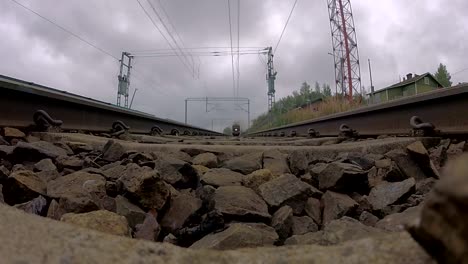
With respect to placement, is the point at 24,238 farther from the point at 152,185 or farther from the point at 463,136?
the point at 463,136

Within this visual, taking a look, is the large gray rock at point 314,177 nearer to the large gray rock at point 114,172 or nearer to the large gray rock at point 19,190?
the large gray rock at point 114,172

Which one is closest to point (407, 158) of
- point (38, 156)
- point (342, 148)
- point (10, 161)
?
point (342, 148)

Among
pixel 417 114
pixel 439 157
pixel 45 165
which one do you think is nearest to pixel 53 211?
pixel 45 165

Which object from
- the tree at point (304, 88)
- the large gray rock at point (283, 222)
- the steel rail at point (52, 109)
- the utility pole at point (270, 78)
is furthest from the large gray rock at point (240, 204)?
the tree at point (304, 88)

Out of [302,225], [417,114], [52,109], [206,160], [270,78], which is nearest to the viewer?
[302,225]

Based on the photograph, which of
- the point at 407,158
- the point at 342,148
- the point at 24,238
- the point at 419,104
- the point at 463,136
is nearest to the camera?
the point at 24,238

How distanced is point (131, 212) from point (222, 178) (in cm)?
66

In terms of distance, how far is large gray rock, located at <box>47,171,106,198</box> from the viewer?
1477 mm

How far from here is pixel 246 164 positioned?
2.28 meters

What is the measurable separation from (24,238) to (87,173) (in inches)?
40.6

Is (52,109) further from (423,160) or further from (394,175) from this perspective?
(423,160)

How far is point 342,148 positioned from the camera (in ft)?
8.73

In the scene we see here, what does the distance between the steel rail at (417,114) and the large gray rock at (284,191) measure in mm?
1522

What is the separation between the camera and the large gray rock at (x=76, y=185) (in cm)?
148
